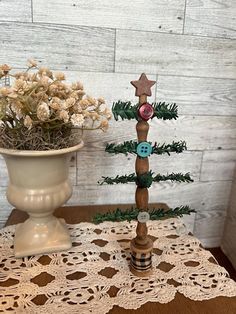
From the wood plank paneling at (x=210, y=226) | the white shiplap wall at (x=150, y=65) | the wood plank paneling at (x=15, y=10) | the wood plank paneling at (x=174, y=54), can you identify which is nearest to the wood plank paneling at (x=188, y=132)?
the white shiplap wall at (x=150, y=65)

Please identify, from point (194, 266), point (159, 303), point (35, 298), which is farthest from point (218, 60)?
point (35, 298)

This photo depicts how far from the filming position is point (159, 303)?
1.77ft

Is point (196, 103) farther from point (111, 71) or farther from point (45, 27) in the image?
point (45, 27)

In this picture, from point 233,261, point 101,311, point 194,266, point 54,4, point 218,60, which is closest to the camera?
Answer: point 101,311

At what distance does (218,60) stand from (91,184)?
67cm

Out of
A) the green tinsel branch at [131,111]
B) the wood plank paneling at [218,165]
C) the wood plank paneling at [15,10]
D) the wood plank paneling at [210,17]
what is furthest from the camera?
the wood plank paneling at [218,165]

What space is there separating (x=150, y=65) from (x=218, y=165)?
494 millimetres

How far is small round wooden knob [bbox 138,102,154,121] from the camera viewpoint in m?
0.54

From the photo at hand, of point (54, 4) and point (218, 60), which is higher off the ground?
point (54, 4)

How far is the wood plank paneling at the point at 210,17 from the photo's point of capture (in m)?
0.97

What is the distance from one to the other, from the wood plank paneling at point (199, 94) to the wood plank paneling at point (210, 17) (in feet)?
0.55

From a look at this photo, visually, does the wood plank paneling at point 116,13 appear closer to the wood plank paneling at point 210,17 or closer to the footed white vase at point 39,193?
the wood plank paneling at point 210,17

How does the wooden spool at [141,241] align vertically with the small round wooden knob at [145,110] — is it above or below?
below

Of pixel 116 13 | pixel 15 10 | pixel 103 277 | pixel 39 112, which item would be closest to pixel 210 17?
pixel 116 13
